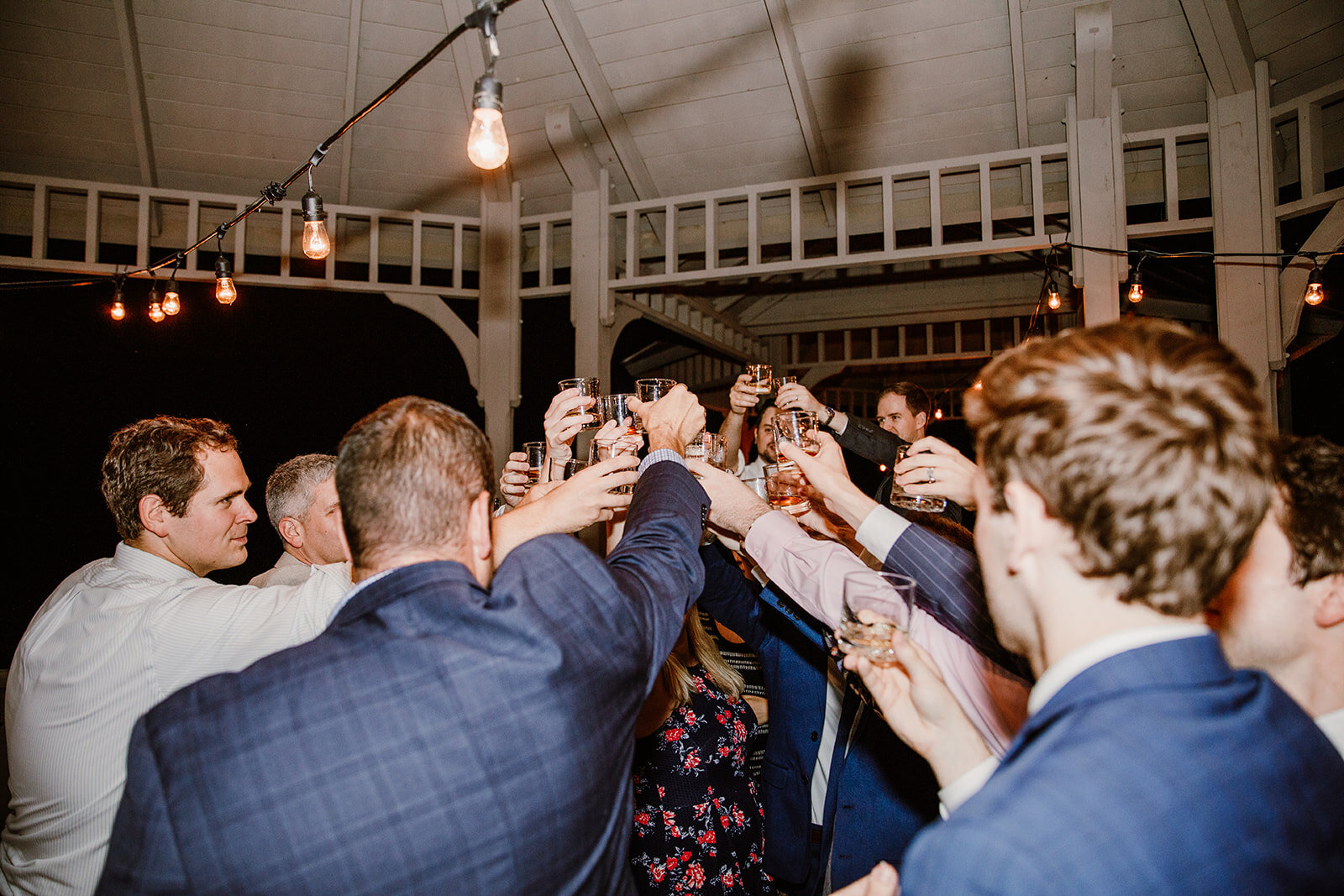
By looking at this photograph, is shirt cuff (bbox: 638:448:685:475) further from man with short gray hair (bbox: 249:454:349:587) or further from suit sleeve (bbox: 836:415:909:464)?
suit sleeve (bbox: 836:415:909:464)

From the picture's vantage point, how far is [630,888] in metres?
1.12

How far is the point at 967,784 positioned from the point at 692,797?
997 millimetres

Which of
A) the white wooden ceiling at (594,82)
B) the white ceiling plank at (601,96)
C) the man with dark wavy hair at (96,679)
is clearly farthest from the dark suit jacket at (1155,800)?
the white ceiling plank at (601,96)

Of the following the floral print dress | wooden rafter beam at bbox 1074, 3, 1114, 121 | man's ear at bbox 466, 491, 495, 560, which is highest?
Result: wooden rafter beam at bbox 1074, 3, 1114, 121

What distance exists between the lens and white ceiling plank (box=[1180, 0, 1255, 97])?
145 inches

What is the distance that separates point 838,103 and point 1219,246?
2.32 meters

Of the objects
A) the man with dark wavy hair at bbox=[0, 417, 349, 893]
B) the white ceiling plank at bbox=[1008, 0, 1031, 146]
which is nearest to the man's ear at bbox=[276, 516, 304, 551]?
the man with dark wavy hair at bbox=[0, 417, 349, 893]

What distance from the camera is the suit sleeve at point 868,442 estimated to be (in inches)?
110

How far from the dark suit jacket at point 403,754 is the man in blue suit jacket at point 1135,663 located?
439 millimetres

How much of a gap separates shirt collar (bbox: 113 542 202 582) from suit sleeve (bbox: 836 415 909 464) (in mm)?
2217

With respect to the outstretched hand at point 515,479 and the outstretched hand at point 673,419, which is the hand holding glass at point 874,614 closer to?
the outstretched hand at point 673,419

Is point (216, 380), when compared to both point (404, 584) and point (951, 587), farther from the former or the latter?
point (951, 587)

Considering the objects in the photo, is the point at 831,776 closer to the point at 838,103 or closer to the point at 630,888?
the point at 630,888

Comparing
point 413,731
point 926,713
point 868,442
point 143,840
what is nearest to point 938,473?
point 926,713
